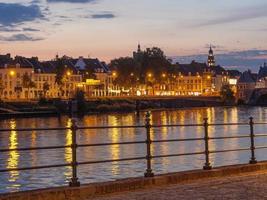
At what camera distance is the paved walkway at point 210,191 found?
36.9ft

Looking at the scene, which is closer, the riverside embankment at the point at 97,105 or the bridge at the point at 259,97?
the riverside embankment at the point at 97,105

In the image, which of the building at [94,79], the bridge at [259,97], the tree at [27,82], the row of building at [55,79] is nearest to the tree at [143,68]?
the row of building at [55,79]

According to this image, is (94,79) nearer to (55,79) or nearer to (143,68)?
(55,79)

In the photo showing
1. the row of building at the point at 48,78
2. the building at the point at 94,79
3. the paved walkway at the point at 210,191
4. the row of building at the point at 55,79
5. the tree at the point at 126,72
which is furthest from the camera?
the building at the point at 94,79

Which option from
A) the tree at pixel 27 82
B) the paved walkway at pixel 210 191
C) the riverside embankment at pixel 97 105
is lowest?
the riverside embankment at pixel 97 105

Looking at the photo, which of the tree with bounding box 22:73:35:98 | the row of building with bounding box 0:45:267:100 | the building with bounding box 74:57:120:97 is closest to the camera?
the tree with bounding box 22:73:35:98

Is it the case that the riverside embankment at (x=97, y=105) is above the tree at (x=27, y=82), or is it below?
below

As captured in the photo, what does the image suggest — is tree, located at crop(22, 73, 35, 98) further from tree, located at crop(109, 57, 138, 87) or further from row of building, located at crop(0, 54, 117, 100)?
tree, located at crop(109, 57, 138, 87)

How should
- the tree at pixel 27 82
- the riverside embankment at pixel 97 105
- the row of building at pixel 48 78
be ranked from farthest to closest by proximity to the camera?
1. the row of building at pixel 48 78
2. the tree at pixel 27 82
3. the riverside embankment at pixel 97 105

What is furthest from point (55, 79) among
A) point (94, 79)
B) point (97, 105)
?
point (97, 105)

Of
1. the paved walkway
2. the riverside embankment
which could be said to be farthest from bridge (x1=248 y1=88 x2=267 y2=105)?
the paved walkway

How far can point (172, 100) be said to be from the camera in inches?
6673

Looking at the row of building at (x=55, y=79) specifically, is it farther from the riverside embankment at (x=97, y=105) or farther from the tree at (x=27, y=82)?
the riverside embankment at (x=97, y=105)

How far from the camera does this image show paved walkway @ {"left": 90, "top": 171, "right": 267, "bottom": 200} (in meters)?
11.2
